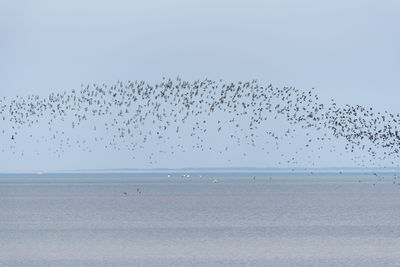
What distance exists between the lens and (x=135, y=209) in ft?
221

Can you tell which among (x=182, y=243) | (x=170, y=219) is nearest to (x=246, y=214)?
(x=170, y=219)

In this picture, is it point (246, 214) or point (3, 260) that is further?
point (246, 214)

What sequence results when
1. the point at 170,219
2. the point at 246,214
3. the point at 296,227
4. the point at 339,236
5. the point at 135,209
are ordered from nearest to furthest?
the point at 339,236 → the point at 296,227 → the point at 170,219 → the point at 246,214 → the point at 135,209

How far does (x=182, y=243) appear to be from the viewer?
37.2 meters

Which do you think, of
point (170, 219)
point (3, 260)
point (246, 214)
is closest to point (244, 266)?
point (3, 260)

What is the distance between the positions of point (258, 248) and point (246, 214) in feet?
78.3

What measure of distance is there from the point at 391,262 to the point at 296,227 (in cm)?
1625

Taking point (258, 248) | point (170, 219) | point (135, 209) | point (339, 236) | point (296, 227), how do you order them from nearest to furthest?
1. point (258, 248)
2. point (339, 236)
3. point (296, 227)
4. point (170, 219)
5. point (135, 209)

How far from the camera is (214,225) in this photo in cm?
4803

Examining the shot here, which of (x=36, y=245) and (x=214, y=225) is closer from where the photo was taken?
(x=36, y=245)

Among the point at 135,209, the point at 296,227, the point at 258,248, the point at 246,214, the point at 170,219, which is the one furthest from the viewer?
the point at 135,209

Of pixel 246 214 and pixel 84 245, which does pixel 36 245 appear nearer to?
pixel 84 245

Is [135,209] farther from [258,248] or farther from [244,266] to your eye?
[244,266]

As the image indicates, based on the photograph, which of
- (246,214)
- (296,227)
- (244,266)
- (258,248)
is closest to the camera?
(244,266)
